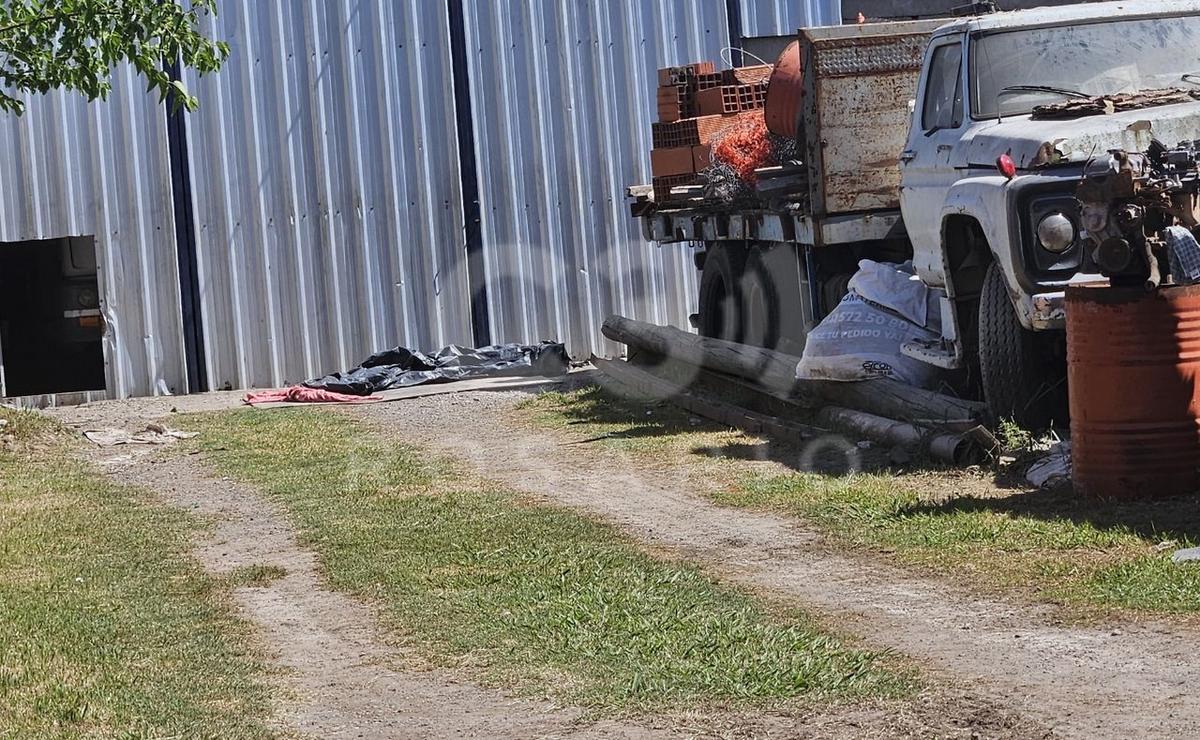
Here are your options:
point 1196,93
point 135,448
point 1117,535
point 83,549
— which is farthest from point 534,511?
point 135,448

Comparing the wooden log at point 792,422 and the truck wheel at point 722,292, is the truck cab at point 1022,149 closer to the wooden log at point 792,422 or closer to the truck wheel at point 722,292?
the wooden log at point 792,422

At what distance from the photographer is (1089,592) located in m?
6.38

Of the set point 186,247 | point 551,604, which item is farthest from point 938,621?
point 186,247

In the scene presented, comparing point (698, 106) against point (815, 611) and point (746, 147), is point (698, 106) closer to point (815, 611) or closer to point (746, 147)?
point (746, 147)

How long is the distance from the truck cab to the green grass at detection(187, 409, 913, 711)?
2.58 meters

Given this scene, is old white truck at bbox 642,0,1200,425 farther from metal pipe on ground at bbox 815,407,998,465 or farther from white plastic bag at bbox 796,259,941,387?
metal pipe on ground at bbox 815,407,998,465

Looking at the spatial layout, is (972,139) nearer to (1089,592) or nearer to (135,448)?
(1089,592)

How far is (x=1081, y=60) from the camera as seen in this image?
10125mm

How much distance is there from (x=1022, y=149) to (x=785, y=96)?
390cm

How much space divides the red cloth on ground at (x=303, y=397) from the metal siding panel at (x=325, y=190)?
85 cm

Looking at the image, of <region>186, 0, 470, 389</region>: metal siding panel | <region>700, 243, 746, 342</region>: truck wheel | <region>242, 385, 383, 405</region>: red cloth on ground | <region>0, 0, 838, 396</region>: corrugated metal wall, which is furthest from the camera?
<region>186, 0, 470, 389</region>: metal siding panel

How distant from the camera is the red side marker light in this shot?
9.16 metres

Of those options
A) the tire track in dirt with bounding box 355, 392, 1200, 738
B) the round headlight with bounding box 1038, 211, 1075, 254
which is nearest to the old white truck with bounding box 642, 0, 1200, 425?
the round headlight with bounding box 1038, 211, 1075, 254

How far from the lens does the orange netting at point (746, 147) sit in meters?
13.7
